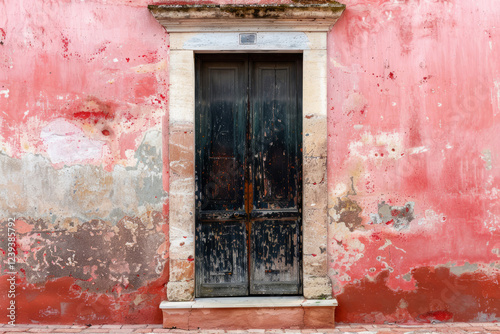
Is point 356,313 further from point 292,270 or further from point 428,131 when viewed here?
point 428,131

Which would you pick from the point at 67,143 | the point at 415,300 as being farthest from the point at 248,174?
the point at 415,300

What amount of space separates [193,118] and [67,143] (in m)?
1.29

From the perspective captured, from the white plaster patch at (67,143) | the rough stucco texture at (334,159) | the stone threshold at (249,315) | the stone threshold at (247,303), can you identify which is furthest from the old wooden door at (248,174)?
the white plaster patch at (67,143)

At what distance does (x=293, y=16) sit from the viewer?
370 centimetres

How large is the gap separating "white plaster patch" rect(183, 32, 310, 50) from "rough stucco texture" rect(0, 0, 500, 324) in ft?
0.97

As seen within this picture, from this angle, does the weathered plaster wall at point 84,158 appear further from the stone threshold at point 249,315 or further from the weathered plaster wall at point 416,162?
the weathered plaster wall at point 416,162

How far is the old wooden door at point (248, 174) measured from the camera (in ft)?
12.9

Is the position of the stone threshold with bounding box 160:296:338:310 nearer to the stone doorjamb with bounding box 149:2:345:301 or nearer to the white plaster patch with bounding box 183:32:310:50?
the stone doorjamb with bounding box 149:2:345:301

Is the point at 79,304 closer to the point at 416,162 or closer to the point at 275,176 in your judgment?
the point at 275,176

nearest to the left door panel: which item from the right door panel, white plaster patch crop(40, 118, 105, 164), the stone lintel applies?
the right door panel

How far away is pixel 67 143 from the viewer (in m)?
3.76

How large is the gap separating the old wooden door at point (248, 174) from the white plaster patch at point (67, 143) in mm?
1076

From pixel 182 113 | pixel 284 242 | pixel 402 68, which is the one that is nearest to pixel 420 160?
pixel 402 68

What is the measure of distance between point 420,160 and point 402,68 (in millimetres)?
954
